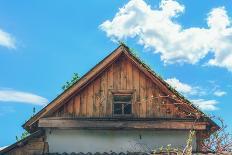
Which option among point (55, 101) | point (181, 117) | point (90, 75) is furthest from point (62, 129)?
point (181, 117)

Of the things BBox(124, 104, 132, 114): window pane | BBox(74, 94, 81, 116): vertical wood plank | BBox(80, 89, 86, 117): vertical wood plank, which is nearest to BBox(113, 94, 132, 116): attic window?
BBox(124, 104, 132, 114): window pane

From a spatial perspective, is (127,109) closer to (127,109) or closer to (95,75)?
(127,109)

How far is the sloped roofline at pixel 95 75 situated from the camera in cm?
1606

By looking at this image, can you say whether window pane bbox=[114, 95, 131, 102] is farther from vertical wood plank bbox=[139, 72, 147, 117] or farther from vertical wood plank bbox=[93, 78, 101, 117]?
vertical wood plank bbox=[93, 78, 101, 117]

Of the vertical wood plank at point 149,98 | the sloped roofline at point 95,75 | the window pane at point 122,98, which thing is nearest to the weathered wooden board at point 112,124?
the sloped roofline at point 95,75

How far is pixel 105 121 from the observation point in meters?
16.0

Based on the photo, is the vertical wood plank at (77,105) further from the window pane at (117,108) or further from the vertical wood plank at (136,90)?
the vertical wood plank at (136,90)

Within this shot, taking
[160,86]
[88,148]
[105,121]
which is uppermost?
[160,86]

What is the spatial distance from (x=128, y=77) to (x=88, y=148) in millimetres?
3150

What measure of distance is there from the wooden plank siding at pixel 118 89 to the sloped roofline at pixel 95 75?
1.02ft

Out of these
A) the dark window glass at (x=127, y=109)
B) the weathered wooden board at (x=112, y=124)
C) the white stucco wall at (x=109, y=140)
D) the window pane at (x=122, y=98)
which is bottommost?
the white stucco wall at (x=109, y=140)

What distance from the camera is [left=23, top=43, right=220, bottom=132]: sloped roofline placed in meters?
16.1

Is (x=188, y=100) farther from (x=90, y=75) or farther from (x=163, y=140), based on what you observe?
(x=90, y=75)

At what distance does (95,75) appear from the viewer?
16.7m
